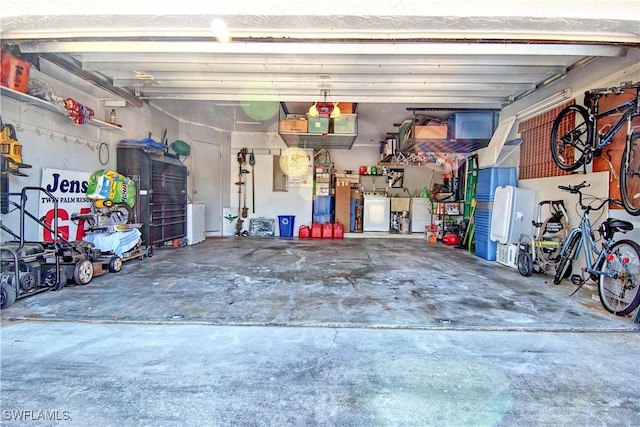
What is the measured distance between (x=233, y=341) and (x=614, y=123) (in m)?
4.43

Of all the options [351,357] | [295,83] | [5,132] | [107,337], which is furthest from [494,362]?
[5,132]

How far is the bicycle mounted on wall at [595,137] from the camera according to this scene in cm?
311

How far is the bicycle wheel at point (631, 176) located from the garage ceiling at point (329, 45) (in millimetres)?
927

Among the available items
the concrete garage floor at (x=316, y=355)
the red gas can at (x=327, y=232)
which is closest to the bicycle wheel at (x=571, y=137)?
the concrete garage floor at (x=316, y=355)

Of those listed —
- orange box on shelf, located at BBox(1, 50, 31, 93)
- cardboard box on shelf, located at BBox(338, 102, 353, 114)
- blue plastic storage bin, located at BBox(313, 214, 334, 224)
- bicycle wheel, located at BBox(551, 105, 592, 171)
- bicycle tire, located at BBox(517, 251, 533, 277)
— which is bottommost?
bicycle tire, located at BBox(517, 251, 533, 277)

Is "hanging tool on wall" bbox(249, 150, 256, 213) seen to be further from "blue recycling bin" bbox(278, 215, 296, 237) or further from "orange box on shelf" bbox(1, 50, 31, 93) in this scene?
"orange box on shelf" bbox(1, 50, 31, 93)

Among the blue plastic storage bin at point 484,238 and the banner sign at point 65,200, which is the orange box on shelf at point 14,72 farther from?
the blue plastic storage bin at point 484,238

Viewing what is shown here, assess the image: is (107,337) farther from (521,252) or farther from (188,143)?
(188,143)

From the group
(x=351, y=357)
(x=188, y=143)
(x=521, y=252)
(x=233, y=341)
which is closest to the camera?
(x=351, y=357)

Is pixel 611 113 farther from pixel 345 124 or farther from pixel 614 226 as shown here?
pixel 345 124

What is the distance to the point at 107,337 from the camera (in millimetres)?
2289

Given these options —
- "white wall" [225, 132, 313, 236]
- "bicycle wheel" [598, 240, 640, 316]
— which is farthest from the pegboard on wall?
"white wall" [225, 132, 313, 236]

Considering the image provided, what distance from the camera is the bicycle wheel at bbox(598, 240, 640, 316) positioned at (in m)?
2.73

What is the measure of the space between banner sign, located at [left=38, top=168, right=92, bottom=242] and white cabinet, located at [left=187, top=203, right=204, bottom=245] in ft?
7.55
